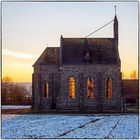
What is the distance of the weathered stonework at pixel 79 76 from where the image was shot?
48.1 meters

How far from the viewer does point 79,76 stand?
48.2 meters

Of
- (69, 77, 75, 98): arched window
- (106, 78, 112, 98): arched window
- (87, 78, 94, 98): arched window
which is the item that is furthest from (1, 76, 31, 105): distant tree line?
(106, 78, 112, 98): arched window

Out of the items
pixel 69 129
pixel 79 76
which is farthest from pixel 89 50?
pixel 69 129

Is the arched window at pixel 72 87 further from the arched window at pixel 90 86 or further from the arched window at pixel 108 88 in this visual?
the arched window at pixel 108 88

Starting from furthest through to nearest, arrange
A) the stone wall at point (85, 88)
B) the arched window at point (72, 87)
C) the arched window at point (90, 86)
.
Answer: the arched window at point (90, 86), the arched window at point (72, 87), the stone wall at point (85, 88)

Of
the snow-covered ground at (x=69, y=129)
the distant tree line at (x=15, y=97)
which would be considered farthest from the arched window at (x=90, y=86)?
the snow-covered ground at (x=69, y=129)

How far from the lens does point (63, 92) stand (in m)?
48.2

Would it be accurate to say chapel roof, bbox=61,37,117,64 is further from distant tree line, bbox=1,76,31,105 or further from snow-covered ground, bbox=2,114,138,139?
snow-covered ground, bbox=2,114,138,139

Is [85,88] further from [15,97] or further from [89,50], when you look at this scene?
[15,97]

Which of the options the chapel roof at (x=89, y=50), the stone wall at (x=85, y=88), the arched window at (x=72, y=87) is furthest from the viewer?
the chapel roof at (x=89, y=50)

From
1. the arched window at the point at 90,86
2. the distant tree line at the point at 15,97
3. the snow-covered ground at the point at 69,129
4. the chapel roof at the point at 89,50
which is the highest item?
the chapel roof at the point at 89,50

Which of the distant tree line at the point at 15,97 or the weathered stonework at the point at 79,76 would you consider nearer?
the weathered stonework at the point at 79,76

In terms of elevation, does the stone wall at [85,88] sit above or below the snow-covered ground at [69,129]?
above

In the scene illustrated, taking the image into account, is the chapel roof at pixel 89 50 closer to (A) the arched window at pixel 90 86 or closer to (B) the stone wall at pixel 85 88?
(B) the stone wall at pixel 85 88
